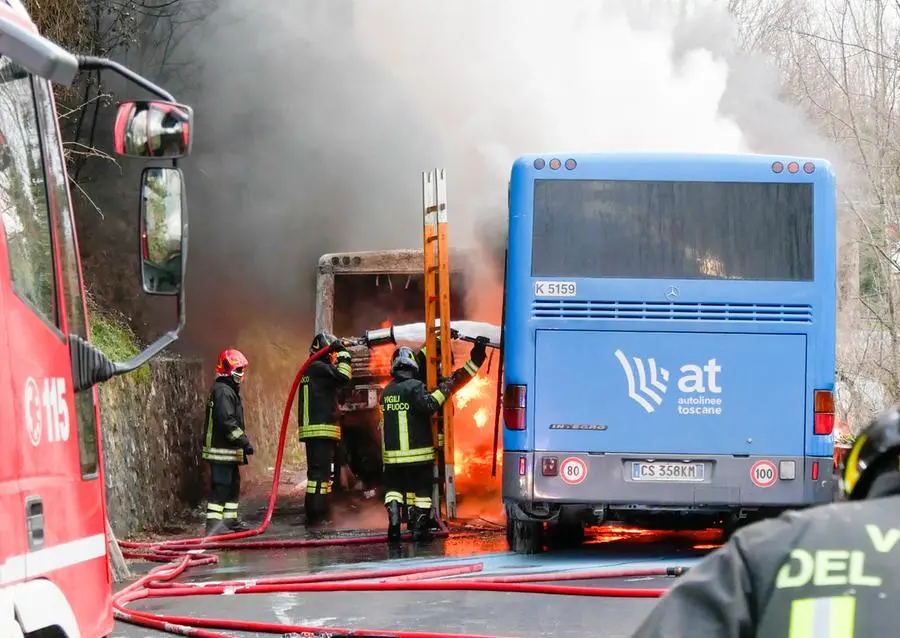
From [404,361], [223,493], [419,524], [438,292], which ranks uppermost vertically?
[438,292]

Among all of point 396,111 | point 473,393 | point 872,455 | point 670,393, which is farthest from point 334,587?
point 396,111

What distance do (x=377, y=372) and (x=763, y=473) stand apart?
18.8ft

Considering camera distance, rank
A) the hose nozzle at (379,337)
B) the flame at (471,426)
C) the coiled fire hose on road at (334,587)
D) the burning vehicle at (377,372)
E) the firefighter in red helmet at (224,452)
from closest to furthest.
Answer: the coiled fire hose on road at (334,587) < the firefighter in red helmet at (224,452) < the hose nozzle at (379,337) < the flame at (471,426) < the burning vehicle at (377,372)

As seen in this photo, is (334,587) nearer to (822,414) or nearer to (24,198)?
(822,414)

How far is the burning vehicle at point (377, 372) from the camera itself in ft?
47.4

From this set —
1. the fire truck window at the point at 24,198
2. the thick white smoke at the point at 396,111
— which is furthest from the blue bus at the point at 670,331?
the thick white smoke at the point at 396,111

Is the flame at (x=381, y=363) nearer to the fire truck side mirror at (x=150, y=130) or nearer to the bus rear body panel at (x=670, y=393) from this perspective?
the bus rear body panel at (x=670, y=393)

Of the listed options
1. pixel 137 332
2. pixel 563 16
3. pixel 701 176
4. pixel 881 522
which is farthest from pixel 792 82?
pixel 881 522

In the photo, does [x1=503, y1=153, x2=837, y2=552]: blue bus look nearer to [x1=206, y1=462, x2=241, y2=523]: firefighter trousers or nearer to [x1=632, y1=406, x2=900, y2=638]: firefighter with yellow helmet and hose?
[x1=206, y1=462, x2=241, y2=523]: firefighter trousers

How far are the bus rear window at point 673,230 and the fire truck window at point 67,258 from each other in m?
5.99

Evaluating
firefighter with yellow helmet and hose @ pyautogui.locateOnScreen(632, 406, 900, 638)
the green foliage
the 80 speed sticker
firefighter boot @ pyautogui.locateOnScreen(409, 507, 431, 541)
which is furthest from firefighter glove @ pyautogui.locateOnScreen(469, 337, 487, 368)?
firefighter with yellow helmet and hose @ pyautogui.locateOnScreen(632, 406, 900, 638)

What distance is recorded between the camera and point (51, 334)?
3.66m

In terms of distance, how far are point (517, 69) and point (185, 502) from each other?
9054 mm

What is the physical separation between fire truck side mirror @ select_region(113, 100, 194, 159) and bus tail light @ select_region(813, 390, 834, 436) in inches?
266
